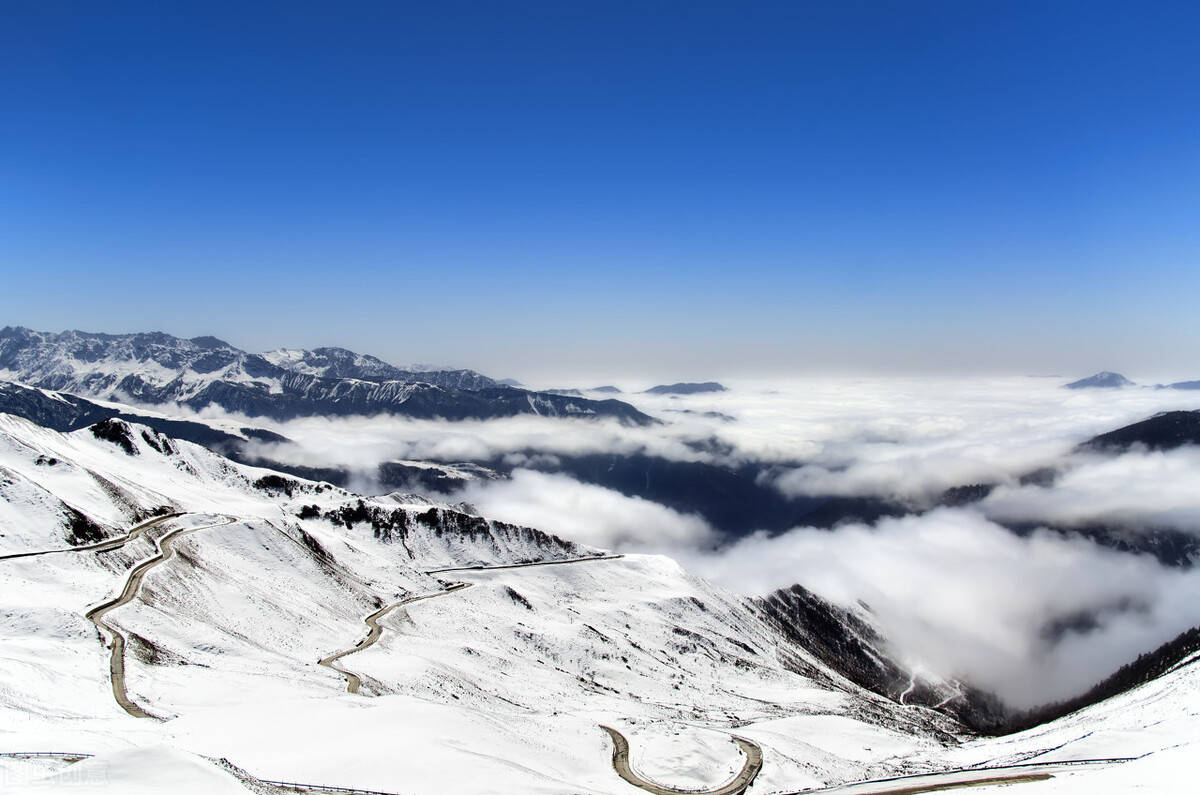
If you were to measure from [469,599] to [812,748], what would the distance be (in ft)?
296

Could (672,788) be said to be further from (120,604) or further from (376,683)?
(120,604)

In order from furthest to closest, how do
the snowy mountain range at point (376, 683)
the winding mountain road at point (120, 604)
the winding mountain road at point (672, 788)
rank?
1. the winding mountain road at point (672, 788)
2. the winding mountain road at point (120, 604)
3. the snowy mountain range at point (376, 683)

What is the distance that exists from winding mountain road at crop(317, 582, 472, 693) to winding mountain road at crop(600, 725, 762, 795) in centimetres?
2941

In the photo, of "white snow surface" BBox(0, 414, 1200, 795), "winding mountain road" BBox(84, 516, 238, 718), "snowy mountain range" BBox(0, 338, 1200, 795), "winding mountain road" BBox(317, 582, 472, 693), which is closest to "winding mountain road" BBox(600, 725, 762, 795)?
"snowy mountain range" BBox(0, 338, 1200, 795)

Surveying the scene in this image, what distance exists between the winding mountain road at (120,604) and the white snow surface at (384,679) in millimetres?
1097

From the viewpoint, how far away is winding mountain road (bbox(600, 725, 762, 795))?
194 ft

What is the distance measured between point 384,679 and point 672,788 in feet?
133

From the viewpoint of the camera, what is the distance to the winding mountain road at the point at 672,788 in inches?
2330

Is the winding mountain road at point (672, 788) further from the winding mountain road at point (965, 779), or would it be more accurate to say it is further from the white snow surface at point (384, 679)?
the winding mountain road at point (965, 779)

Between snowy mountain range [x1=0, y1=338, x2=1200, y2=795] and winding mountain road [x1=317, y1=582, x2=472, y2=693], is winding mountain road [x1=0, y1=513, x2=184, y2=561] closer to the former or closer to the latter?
snowy mountain range [x1=0, y1=338, x2=1200, y2=795]

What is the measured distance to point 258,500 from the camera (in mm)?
192875

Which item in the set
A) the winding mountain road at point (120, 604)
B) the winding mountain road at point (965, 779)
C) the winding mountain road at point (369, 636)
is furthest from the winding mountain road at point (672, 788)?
the winding mountain road at point (120, 604)

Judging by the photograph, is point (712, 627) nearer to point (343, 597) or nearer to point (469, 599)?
point (469, 599)

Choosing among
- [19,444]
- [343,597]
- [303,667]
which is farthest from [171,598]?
[19,444]
